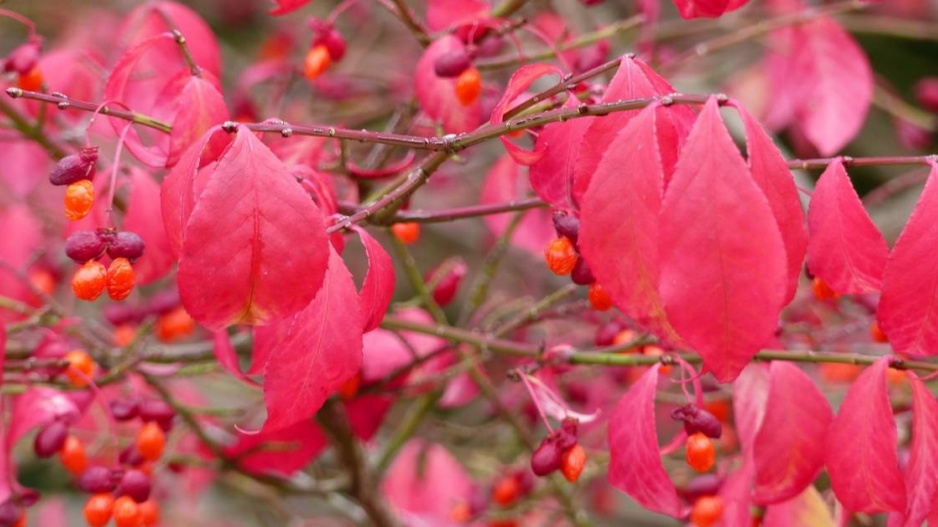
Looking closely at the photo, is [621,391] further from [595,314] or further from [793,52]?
[793,52]

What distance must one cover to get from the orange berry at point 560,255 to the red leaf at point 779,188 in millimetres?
191

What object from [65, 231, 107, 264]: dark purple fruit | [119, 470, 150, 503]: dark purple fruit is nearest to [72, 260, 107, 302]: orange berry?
[65, 231, 107, 264]: dark purple fruit

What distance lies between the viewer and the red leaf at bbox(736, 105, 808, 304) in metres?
0.69

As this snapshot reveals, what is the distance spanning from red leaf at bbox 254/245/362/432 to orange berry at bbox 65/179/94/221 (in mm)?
201

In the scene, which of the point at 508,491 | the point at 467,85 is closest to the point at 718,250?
the point at 467,85

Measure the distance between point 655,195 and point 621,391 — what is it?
99 cm

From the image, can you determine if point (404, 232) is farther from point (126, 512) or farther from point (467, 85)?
point (126, 512)

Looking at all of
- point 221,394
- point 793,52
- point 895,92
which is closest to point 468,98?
point 793,52

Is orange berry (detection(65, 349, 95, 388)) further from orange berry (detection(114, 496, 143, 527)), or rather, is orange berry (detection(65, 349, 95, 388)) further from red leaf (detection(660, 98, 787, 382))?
red leaf (detection(660, 98, 787, 382))

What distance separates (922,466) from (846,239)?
0.20 metres

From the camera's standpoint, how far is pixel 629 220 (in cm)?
68

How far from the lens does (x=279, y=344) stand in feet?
2.52

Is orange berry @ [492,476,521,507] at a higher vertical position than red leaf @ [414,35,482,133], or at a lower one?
lower

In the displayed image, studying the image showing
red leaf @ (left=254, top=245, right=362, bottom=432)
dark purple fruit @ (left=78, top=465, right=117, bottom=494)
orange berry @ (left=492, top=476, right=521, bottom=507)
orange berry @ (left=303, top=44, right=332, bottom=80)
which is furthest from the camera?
orange berry @ (left=492, top=476, right=521, bottom=507)
